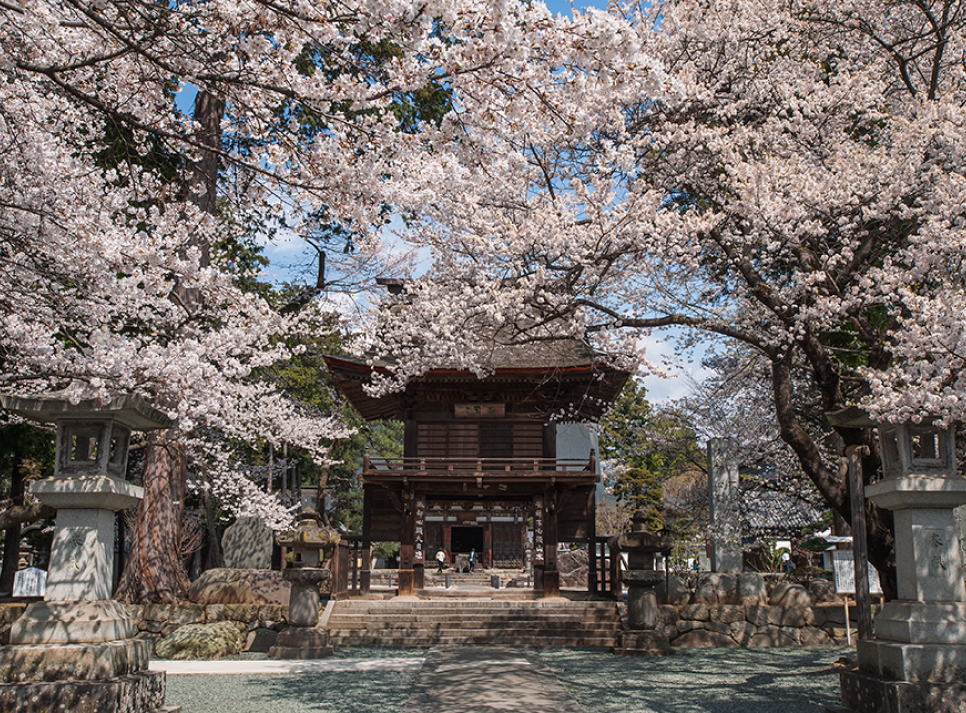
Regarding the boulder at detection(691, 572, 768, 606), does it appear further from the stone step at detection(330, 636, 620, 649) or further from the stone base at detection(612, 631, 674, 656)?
the stone step at detection(330, 636, 620, 649)

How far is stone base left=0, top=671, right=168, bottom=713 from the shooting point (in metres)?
5.38

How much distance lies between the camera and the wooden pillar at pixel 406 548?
15.7 m

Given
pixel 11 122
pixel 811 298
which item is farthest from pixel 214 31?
pixel 811 298

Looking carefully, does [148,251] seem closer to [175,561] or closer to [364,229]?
[364,229]

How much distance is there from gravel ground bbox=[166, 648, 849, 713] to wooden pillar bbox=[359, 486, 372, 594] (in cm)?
695

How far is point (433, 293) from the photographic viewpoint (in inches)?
454

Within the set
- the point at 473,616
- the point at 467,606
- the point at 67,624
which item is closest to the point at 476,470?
the point at 467,606

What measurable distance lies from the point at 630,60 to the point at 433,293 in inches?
296

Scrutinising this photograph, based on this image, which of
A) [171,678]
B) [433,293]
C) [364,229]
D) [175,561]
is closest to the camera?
[364,229]

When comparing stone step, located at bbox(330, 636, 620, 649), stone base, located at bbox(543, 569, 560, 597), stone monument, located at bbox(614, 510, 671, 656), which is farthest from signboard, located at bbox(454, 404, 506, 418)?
stone step, located at bbox(330, 636, 620, 649)

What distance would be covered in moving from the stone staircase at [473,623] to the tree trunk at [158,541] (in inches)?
121

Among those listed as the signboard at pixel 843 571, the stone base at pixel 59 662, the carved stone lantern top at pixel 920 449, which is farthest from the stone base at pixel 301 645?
the signboard at pixel 843 571

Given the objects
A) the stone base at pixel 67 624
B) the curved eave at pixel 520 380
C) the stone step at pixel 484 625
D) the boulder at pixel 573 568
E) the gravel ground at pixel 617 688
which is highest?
the curved eave at pixel 520 380

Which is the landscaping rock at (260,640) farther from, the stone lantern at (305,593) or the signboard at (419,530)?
the signboard at (419,530)
